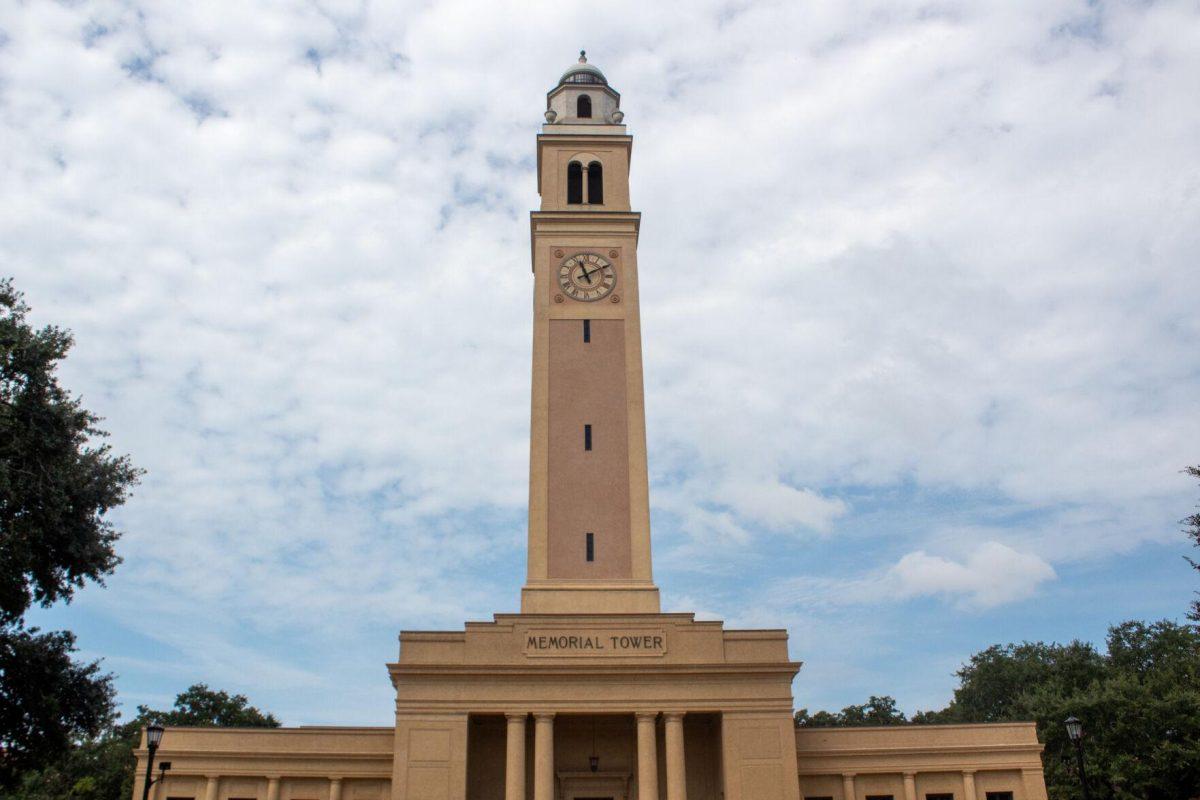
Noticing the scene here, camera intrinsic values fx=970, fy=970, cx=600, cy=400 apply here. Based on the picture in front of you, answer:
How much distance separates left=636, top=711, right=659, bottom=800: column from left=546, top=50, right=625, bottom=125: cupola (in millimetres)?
28223

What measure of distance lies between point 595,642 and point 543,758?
14.2 ft

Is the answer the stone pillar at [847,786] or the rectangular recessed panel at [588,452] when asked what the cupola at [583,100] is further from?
the stone pillar at [847,786]

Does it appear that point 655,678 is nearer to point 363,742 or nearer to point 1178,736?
point 363,742

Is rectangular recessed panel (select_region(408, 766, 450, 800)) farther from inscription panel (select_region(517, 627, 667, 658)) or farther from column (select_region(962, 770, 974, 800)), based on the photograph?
column (select_region(962, 770, 974, 800))

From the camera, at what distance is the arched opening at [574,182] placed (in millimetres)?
45688

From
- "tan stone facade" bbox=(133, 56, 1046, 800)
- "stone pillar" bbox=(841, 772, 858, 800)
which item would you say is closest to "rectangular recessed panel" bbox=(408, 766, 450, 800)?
"tan stone facade" bbox=(133, 56, 1046, 800)

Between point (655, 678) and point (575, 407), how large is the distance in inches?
467

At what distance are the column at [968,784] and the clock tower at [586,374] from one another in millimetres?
13668

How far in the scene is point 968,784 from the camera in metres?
37.1

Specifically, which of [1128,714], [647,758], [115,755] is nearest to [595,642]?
[647,758]

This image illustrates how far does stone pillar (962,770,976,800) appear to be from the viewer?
37031 mm

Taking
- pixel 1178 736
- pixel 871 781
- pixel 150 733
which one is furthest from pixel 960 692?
pixel 150 733

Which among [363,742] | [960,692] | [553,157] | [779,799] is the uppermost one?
[553,157]

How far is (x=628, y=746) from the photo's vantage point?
3584cm
